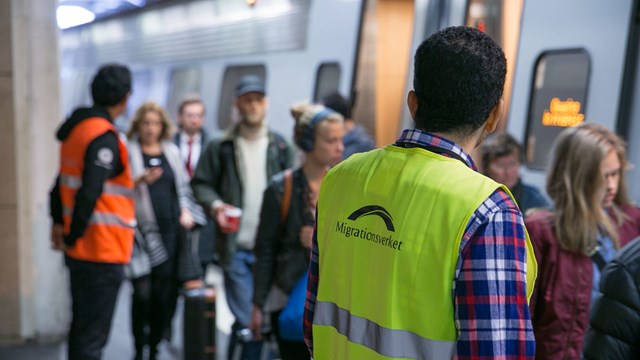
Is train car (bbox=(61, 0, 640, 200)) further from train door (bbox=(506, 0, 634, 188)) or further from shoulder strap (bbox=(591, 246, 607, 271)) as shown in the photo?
shoulder strap (bbox=(591, 246, 607, 271))

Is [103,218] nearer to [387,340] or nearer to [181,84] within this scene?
[387,340]

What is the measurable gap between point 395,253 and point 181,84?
9286 millimetres

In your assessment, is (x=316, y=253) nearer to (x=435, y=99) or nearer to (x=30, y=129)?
(x=435, y=99)

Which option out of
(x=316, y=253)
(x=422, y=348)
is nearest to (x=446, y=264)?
(x=422, y=348)

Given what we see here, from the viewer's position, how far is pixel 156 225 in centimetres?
530

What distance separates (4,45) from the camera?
5.94 meters

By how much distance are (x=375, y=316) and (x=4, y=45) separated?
194 inches

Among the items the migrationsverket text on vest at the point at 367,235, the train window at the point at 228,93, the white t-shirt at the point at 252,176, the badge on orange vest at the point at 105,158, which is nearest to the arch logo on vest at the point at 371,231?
the migrationsverket text on vest at the point at 367,235

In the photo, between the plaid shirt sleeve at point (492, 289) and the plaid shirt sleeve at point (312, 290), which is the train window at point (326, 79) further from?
the plaid shirt sleeve at point (492, 289)

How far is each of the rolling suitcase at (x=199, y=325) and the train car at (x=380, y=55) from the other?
2041mm

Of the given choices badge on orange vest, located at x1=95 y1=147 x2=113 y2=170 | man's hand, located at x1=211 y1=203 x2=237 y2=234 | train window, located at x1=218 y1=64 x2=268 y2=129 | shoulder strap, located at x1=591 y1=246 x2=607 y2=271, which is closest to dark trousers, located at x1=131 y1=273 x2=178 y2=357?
man's hand, located at x1=211 y1=203 x2=237 y2=234

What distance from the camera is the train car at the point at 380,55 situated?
4605 mm

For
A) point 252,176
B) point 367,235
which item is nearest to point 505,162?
point 252,176

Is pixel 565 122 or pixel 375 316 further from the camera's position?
pixel 565 122
